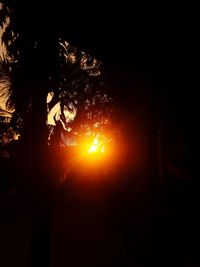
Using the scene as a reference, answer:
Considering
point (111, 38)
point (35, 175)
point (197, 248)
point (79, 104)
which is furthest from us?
point (79, 104)

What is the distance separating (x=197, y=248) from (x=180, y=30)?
3.24m

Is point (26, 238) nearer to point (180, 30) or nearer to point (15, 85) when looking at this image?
point (15, 85)

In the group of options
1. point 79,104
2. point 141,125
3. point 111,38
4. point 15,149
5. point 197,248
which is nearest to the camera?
point 111,38

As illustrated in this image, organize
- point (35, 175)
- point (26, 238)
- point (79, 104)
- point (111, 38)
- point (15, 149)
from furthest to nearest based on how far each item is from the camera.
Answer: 1. point (79, 104)
2. point (26, 238)
3. point (15, 149)
4. point (35, 175)
5. point (111, 38)

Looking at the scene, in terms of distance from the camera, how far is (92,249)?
6.20 m

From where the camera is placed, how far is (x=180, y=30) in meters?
2.01

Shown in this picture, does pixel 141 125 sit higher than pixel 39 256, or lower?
higher

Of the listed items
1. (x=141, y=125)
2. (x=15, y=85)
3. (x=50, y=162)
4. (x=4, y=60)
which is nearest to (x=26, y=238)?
(x=15, y=85)

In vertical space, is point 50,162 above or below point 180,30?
below

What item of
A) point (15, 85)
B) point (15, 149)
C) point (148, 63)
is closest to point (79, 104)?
point (15, 85)

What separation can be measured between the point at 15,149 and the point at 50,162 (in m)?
3.01

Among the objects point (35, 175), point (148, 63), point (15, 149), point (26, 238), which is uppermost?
point (148, 63)

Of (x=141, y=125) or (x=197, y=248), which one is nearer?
(x=141, y=125)

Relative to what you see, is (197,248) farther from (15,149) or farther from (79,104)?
(79,104)
